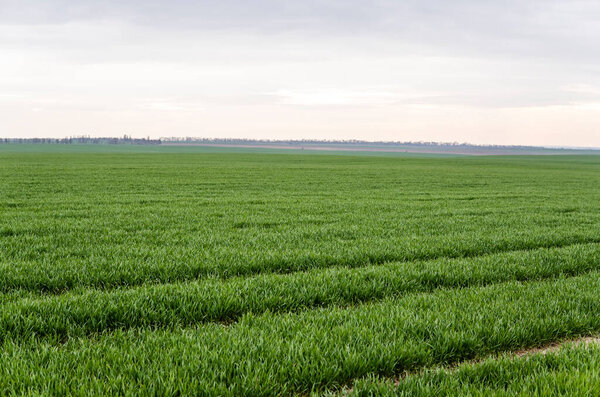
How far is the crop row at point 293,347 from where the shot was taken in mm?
3727

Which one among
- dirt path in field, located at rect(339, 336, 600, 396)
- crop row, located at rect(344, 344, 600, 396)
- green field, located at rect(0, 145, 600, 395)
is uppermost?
green field, located at rect(0, 145, 600, 395)

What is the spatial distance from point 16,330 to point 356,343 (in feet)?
12.2

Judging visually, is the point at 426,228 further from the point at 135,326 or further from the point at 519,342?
the point at 135,326

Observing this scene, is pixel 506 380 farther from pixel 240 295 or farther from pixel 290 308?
pixel 240 295

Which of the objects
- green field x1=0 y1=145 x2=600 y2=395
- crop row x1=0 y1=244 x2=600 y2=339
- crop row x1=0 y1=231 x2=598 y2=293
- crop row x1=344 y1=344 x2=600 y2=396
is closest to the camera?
crop row x1=344 y1=344 x2=600 y2=396

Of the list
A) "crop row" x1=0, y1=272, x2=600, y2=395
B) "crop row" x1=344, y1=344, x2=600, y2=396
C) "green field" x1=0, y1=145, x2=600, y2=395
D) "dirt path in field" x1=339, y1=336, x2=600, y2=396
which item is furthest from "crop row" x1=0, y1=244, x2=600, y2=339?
"crop row" x1=344, y1=344, x2=600, y2=396

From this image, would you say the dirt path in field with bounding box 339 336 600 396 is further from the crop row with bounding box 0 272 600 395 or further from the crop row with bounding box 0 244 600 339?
the crop row with bounding box 0 244 600 339

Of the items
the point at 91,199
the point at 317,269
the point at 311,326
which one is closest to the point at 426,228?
the point at 317,269

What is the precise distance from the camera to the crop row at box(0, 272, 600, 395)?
373 cm

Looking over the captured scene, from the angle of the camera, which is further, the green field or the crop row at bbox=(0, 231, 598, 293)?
the crop row at bbox=(0, 231, 598, 293)

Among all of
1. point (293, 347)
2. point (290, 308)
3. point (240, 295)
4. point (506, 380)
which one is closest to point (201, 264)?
point (240, 295)

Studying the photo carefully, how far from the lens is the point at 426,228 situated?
472 inches

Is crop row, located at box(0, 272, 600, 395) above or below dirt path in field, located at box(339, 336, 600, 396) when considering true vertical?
above

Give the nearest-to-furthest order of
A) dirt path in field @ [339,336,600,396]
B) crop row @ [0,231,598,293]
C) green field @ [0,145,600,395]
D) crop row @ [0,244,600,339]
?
green field @ [0,145,600,395] → dirt path in field @ [339,336,600,396] → crop row @ [0,244,600,339] → crop row @ [0,231,598,293]
